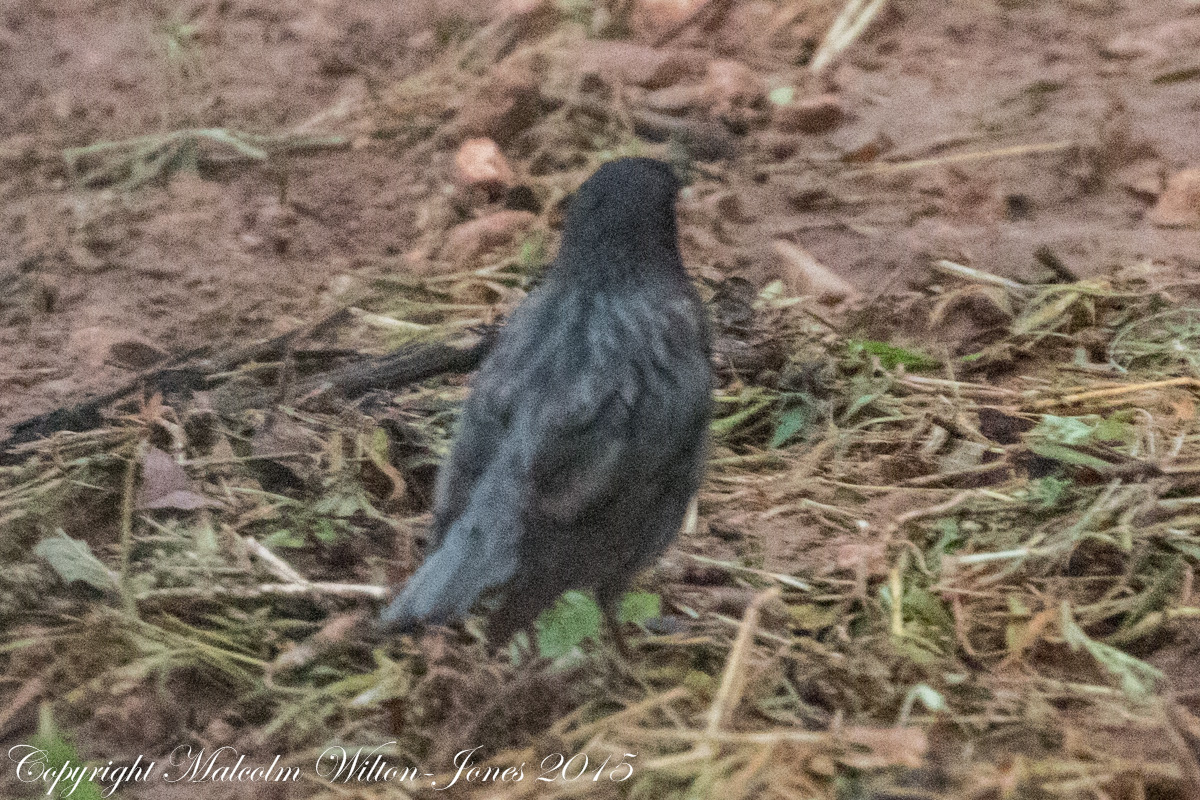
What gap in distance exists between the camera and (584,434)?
220 centimetres

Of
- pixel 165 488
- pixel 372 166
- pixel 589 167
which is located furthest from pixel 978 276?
pixel 165 488

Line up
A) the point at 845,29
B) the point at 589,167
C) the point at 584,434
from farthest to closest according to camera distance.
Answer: the point at 845,29
the point at 589,167
the point at 584,434

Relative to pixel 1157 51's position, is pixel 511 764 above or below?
below

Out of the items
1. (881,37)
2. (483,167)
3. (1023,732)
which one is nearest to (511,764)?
(1023,732)

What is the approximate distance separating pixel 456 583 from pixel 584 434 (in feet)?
1.35

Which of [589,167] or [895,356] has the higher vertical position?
[589,167]

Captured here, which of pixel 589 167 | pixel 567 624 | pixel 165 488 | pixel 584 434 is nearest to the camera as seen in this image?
pixel 584 434

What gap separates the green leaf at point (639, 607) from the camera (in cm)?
249

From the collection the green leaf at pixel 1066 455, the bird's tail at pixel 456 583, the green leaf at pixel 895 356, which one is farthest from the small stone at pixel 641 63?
the bird's tail at pixel 456 583

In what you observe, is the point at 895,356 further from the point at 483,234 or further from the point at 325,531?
the point at 325,531

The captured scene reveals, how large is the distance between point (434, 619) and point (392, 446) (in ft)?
2.68

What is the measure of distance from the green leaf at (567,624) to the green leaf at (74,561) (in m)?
1.04

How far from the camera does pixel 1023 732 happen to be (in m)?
2.11

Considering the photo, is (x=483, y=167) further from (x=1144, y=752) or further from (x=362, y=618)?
(x=1144, y=752)
